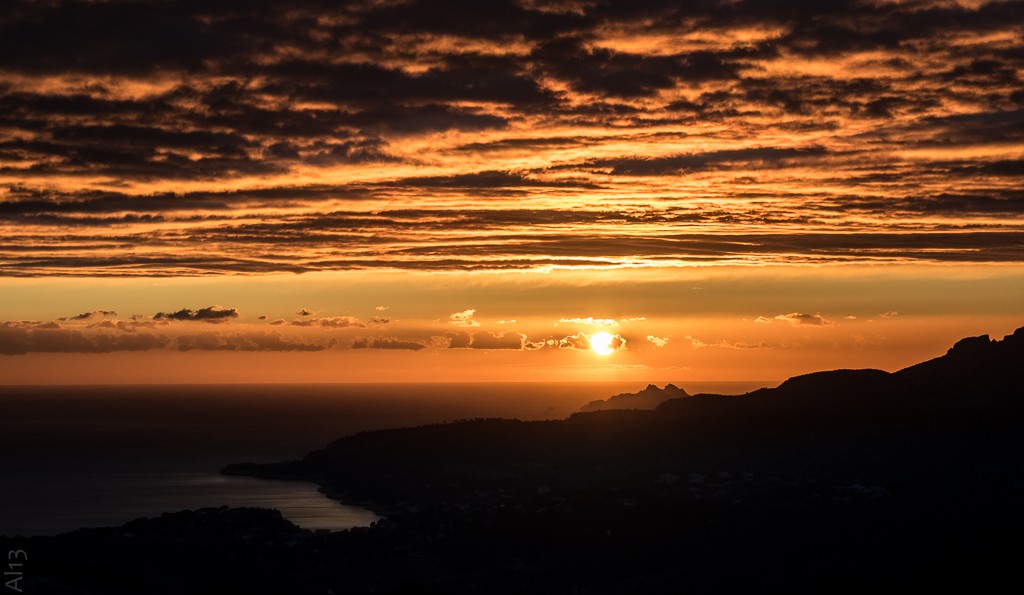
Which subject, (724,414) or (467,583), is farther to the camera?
(724,414)

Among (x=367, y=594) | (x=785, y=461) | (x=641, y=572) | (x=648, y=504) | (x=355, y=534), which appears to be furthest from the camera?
(x=785, y=461)

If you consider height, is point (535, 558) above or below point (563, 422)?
below

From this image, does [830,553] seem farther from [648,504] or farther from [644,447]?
[644,447]

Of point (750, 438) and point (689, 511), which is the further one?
point (750, 438)

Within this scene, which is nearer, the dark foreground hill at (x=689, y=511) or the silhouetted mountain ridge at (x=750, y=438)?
the dark foreground hill at (x=689, y=511)

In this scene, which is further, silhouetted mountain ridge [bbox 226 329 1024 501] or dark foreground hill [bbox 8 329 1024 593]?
silhouetted mountain ridge [bbox 226 329 1024 501]

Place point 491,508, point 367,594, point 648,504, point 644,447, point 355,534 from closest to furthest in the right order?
point 367,594
point 355,534
point 648,504
point 491,508
point 644,447

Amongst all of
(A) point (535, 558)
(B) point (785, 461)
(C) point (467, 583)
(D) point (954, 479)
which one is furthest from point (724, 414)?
(C) point (467, 583)

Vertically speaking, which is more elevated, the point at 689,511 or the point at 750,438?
the point at 750,438
